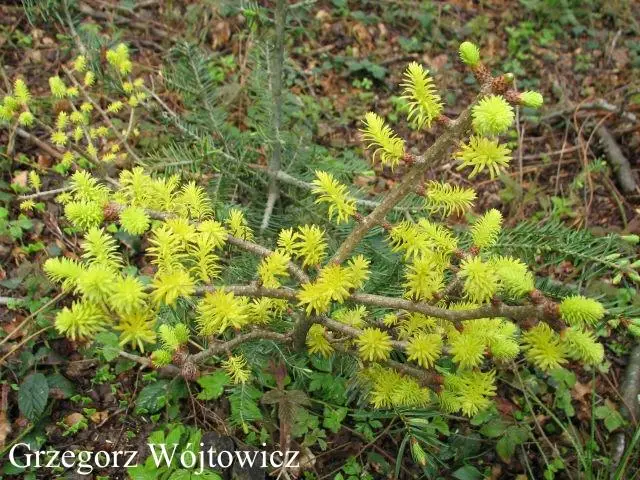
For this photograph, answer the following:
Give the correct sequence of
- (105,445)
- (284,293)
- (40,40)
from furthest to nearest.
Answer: (40,40), (105,445), (284,293)

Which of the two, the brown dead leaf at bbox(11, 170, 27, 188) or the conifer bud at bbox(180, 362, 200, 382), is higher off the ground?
the conifer bud at bbox(180, 362, 200, 382)

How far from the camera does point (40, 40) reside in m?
2.87

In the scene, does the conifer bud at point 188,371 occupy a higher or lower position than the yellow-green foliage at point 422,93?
lower

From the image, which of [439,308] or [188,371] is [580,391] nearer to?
[439,308]

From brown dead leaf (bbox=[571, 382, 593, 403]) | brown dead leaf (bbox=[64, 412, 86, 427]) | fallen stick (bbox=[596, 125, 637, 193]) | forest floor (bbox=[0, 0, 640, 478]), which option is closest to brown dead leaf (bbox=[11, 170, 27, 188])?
forest floor (bbox=[0, 0, 640, 478])

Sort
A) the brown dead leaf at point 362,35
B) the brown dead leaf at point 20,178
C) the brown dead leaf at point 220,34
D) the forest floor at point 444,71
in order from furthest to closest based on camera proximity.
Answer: the brown dead leaf at point 362,35
the brown dead leaf at point 220,34
the forest floor at point 444,71
the brown dead leaf at point 20,178

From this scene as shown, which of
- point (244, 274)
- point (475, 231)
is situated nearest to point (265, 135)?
point (244, 274)

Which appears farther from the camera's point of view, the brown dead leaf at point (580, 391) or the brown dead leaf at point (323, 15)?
the brown dead leaf at point (323, 15)

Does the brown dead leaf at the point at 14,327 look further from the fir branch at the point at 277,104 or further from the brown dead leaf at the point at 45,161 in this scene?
the fir branch at the point at 277,104

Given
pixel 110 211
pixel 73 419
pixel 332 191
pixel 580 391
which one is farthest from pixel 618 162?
pixel 73 419

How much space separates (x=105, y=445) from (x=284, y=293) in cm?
98

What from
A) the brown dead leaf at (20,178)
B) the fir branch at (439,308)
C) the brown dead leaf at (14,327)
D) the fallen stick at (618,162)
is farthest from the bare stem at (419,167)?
the fallen stick at (618,162)

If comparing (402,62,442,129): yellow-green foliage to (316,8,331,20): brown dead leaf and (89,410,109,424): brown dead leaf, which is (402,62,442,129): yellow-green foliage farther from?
(316,8,331,20): brown dead leaf

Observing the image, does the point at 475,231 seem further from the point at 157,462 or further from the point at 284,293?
the point at 157,462
